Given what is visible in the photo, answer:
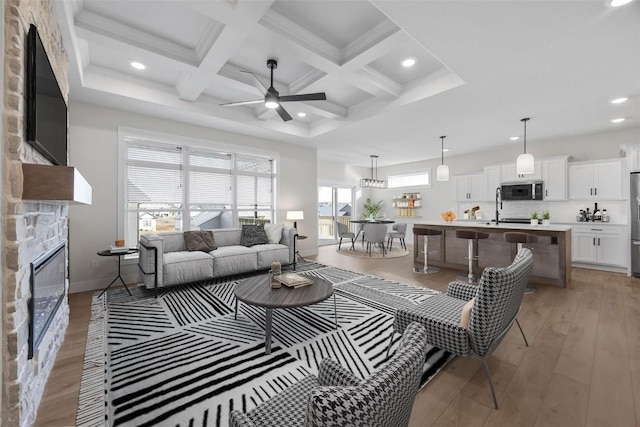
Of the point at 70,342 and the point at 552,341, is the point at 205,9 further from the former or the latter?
the point at 552,341

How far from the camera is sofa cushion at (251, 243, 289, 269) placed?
4.86m

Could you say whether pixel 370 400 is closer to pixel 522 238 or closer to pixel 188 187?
pixel 522 238

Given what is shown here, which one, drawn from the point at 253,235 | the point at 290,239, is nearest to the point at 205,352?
the point at 253,235

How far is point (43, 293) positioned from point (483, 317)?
2827mm

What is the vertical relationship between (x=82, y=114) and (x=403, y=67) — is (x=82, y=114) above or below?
below

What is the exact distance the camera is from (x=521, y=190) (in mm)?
6215

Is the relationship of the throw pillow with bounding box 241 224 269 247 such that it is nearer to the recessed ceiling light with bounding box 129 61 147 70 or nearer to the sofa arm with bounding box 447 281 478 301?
the recessed ceiling light with bounding box 129 61 147 70

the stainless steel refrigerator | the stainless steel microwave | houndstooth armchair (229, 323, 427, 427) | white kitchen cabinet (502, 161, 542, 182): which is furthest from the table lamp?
the stainless steel refrigerator

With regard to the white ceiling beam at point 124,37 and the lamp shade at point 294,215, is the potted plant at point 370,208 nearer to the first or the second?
the lamp shade at point 294,215

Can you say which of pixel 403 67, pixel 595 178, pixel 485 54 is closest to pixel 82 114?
pixel 403 67

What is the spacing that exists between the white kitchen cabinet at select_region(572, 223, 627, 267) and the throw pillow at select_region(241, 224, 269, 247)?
20.3ft

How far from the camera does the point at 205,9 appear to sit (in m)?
2.32

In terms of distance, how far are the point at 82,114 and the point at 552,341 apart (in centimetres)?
637

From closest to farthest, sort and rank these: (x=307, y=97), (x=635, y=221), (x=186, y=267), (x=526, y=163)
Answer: (x=307, y=97) → (x=186, y=267) → (x=526, y=163) → (x=635, y=221)
